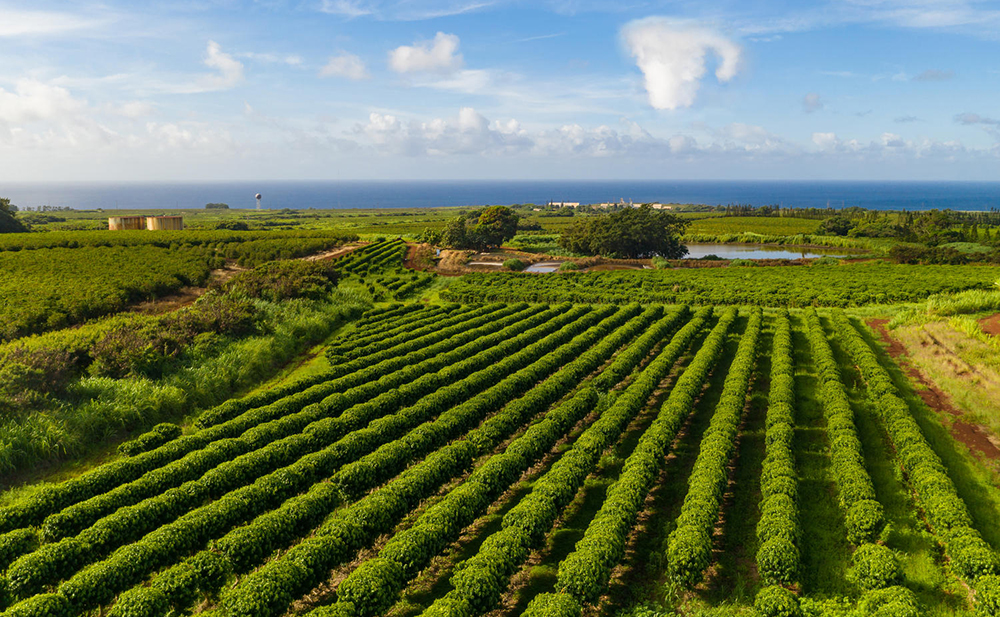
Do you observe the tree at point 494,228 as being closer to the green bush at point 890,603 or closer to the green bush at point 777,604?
the green bush at point 777,604

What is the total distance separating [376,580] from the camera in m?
12.4

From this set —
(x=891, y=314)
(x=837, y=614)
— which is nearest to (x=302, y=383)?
(x=837, y=614)

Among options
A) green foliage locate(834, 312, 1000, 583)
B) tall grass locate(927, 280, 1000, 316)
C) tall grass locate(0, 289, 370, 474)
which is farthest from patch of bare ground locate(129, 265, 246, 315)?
tall grass locate(927, 280, 1000, 316)

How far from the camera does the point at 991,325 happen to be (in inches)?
1355

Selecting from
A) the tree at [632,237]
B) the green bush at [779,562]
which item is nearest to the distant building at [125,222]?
the tree at [632,237]

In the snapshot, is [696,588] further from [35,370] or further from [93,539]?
[35,370]

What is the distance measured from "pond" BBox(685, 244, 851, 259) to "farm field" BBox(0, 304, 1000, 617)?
2593 inches

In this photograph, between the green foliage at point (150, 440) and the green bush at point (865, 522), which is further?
the green foliage at point (150, 440)

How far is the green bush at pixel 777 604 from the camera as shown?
11906 mm

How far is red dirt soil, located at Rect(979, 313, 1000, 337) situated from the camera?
1307 inches

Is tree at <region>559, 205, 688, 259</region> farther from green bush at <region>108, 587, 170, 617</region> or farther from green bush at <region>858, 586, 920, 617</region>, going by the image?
green bush at <region>108, 587, 170, 617</region>

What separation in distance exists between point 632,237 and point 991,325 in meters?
46.1

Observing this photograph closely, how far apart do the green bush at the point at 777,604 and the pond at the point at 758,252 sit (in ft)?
255

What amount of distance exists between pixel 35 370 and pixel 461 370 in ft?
62.6
